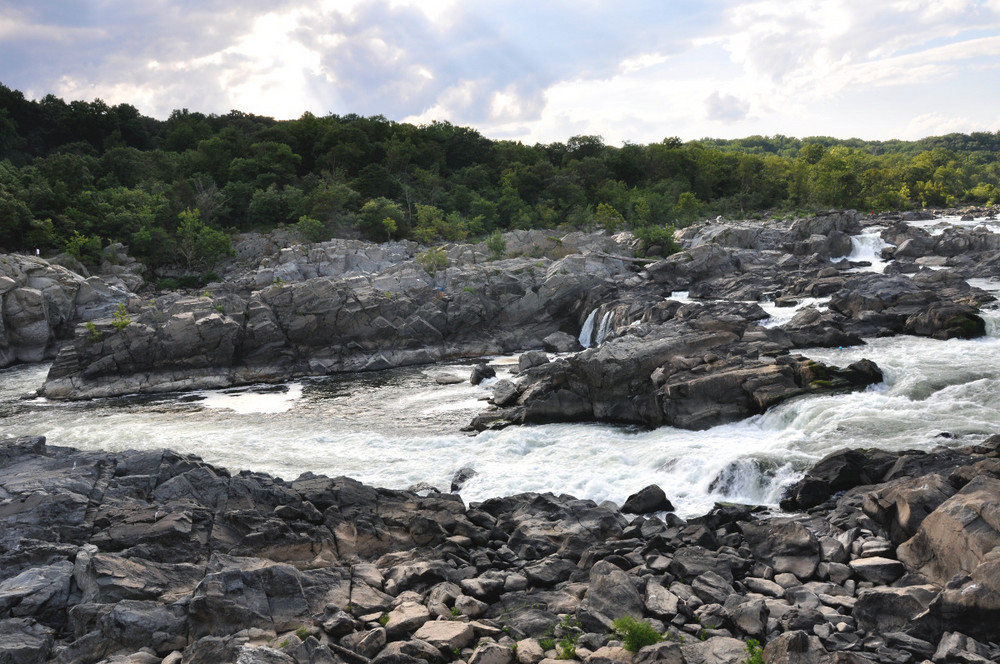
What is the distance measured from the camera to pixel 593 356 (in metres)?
26.1

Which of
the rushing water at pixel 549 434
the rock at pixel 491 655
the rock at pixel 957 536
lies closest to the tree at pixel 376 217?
the rushing water at pixel 549 434

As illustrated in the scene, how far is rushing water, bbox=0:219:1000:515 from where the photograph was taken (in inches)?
737

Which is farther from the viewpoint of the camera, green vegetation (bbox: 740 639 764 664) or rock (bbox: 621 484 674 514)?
rock (bbox: 621 484 674 514)

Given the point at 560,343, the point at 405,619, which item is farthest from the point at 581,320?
the point at 405,619

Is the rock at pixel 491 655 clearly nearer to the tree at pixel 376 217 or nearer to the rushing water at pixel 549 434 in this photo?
the rushing water at pixel 549 434

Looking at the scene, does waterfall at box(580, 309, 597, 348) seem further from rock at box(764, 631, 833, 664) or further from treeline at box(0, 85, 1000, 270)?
rock at box(764, 631, 833, 664)

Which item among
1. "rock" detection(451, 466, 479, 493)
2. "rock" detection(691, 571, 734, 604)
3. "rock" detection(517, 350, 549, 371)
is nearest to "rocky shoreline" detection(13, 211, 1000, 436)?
"rock" detection(517, 350, 549, 371)

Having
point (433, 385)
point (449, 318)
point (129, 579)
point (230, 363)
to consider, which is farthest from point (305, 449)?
point (449, 318)

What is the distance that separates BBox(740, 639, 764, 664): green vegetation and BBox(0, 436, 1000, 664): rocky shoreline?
0.41 feet

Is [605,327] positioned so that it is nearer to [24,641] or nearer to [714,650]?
[714,650]

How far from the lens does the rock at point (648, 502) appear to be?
55.7ft

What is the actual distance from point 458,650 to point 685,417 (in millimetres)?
14710

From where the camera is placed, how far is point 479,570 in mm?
13695

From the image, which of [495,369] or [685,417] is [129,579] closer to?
[685,417]
